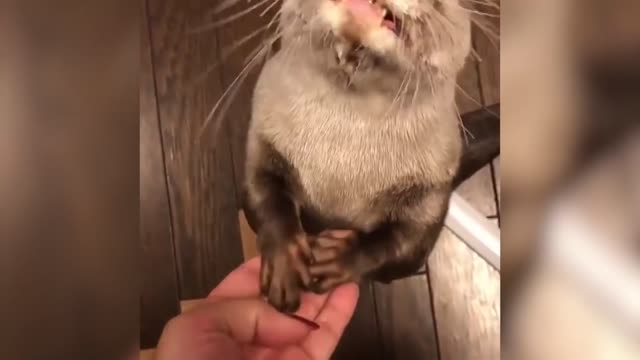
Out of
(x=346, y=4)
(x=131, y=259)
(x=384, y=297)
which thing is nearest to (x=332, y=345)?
(x=384, y=297)

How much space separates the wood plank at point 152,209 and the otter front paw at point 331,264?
0.39 ft

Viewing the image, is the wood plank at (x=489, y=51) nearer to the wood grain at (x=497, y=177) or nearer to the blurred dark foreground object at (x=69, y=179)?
the wood grain at (x=497, y=177)

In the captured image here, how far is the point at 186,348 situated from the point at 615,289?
15.1 inches

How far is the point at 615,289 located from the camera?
0.87m

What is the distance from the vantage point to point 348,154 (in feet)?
2.75

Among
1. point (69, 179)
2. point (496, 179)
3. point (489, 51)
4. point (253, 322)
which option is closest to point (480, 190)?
point (496, 179)

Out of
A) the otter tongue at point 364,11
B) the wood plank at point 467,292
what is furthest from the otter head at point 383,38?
the wood plank at point 467,292

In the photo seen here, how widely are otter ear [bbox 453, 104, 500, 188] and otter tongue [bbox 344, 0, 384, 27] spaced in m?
0.13

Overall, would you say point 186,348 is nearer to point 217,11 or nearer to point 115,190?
point 115,190

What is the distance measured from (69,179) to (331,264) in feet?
0.78

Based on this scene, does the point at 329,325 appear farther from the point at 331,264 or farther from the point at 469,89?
the point at 469,89

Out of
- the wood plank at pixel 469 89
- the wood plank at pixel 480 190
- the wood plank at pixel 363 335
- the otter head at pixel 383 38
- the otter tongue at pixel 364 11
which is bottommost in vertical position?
the wood plank at pixel 363 335

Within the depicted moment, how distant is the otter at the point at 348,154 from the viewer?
81 centimetres

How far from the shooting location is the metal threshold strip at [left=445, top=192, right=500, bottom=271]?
840 millimetres
